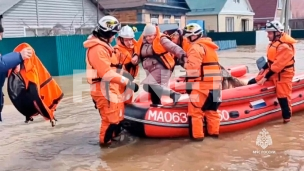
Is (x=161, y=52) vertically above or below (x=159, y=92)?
above

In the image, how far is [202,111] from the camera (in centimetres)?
544

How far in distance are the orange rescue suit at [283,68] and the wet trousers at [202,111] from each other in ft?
4.16

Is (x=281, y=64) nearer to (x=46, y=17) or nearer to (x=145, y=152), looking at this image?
(x=145, y=152)

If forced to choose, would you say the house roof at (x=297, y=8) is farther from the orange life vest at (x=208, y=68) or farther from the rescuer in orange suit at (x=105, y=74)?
the rescuer in orange suit at (x=105, y=74)

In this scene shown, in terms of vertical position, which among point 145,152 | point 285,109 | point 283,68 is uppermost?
point 283,68

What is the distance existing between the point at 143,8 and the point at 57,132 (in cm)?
1917

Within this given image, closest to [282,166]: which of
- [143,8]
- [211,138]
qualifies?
[211,138]

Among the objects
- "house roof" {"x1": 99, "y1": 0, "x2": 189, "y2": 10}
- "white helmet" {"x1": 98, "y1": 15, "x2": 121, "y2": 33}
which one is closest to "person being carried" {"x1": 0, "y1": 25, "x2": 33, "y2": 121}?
"white helmet" {"x1": 98, "y1": 15, "x2": 121, "y2": 33}

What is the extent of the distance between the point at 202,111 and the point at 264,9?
40690mm

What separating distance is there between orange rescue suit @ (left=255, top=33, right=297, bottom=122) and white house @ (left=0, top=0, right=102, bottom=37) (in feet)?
42.0

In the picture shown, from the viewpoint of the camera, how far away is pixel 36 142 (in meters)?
5.79

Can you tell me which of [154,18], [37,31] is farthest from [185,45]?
[154,18]

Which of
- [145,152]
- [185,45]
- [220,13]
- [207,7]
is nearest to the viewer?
[145,152]

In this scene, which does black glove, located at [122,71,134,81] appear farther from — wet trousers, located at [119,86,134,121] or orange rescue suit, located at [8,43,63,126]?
orange rescue suit, located at [8,43,63,126]
